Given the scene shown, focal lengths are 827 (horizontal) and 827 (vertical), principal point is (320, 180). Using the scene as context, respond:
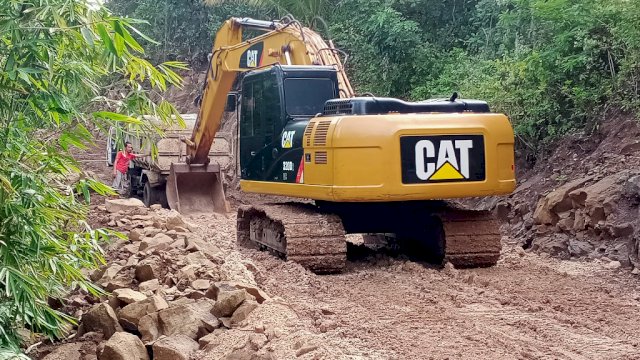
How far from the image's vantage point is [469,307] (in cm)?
639

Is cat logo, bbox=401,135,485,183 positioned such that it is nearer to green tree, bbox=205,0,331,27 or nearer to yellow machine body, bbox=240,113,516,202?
yellow machine body, bbox=240,113,516,202

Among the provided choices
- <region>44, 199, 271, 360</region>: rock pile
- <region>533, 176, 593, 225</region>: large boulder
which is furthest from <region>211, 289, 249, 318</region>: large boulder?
<region>533, 176, 593, 225</region>: large boulder

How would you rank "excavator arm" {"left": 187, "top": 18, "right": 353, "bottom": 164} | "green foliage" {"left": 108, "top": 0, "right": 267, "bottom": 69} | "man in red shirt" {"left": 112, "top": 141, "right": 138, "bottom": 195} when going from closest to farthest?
"excavator arm" {"left": 187, "top": 18, "right": 353, "bottom": 164} < "man in red shirt" {"left": 112, "top": 141, "right": 138, "bottom": 195} < "green foliage" {"left": 108, "top": 0, "right": 267, "bottom": 69}

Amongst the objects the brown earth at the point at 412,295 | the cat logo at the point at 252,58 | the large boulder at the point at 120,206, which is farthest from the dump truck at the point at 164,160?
the brown earth at the point at 412,295

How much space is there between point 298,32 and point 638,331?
5.86 meters

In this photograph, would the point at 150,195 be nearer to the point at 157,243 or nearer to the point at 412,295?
the point at 157,243

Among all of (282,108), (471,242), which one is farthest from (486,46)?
(471,242)

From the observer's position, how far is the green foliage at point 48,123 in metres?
5.20

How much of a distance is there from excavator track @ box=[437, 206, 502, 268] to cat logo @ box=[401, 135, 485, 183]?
0.63m

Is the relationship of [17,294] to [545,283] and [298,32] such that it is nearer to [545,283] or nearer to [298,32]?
→ [545,283]

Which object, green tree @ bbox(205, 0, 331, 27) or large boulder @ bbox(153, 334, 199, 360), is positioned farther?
green tree @ bbox(205, 0, 331, 27)

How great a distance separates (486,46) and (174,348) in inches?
473

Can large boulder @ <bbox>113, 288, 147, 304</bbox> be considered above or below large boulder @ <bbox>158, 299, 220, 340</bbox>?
above

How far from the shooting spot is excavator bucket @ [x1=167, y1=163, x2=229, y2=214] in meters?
14.3
